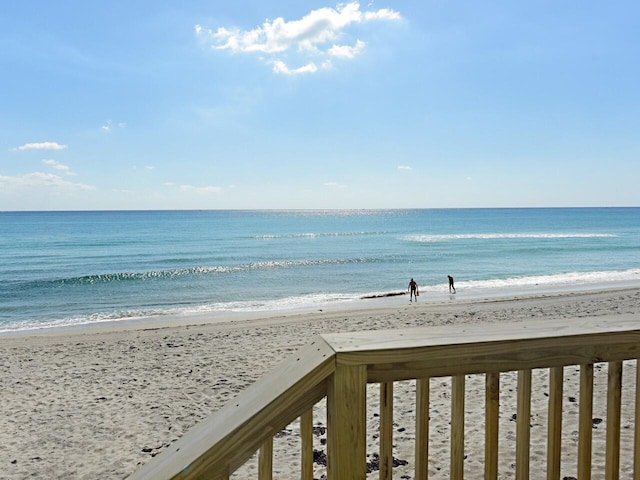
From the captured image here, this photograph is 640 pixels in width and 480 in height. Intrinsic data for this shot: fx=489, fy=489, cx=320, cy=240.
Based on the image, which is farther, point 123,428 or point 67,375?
point 67,375

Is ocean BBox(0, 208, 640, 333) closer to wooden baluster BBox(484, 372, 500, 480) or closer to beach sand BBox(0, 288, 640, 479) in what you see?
beach sand BBox(0, 288, 640, 479)

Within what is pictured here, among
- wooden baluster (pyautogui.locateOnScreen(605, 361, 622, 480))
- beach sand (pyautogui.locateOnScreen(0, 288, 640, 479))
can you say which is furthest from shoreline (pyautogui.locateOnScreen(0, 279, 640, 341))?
wooden baluster (pyautogui.locateOnScreen(605, 361, 622, 480))

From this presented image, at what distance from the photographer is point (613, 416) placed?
150 centimetres

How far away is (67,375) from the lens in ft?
30.4

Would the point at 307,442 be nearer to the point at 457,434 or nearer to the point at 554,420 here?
the point at 457,434

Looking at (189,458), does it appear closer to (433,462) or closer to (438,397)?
(433,462)

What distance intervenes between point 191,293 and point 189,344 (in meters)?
10.8

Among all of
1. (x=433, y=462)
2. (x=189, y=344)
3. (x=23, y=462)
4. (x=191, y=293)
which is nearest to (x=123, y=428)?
(x=23, y=462)

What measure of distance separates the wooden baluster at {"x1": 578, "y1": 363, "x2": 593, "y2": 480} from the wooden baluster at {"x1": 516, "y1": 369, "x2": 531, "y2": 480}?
0.53 feet

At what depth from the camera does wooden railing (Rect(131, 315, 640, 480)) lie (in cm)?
118

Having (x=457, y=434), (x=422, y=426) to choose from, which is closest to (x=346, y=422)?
(x=422, y=426)

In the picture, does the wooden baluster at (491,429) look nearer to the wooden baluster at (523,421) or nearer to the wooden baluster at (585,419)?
the wooden baluster at (523,421)

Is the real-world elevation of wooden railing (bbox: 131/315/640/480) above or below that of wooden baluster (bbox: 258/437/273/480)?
above

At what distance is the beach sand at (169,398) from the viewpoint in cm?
532
